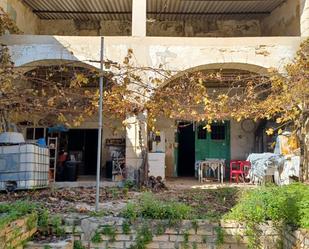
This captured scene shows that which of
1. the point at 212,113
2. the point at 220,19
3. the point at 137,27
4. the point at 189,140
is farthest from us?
the point at 189,140

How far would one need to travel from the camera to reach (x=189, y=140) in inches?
701

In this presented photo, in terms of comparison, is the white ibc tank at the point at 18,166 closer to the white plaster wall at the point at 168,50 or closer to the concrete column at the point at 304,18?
the white plaster wall at the point at 168,50

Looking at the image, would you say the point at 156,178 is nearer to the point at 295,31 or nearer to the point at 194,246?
the point at 194,246

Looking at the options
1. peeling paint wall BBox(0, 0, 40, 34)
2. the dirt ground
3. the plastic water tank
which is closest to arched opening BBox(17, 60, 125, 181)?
the plastic water tank

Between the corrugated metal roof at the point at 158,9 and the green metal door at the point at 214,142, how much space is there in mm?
4186

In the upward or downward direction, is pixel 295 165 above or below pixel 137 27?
below

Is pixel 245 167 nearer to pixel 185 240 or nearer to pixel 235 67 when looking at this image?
pixel 235 67

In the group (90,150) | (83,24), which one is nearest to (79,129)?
(90,150)

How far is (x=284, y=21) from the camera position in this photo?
1327cm

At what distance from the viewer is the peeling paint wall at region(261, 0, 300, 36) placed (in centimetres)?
1232

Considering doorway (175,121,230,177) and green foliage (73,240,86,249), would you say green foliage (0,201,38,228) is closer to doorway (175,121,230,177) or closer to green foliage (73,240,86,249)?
green foliage (73,240,86,249)

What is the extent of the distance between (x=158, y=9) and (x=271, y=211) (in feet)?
33.2

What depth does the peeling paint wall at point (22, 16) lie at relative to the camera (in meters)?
12.2

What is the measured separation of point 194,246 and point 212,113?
8.00 feet
